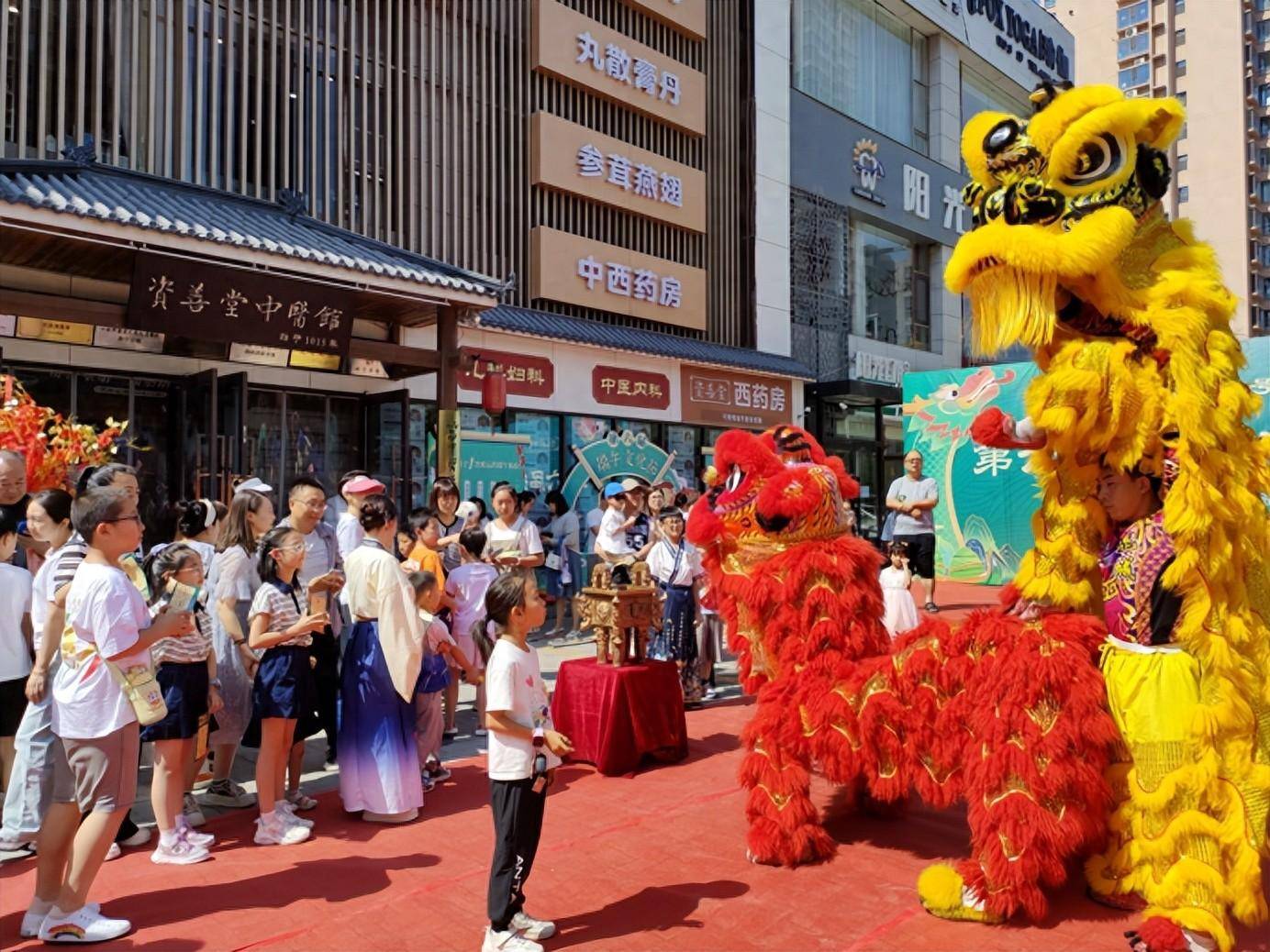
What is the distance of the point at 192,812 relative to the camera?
405 cm

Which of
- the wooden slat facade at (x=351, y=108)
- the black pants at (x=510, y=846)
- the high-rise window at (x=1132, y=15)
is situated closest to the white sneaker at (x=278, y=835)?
the black pants at (x=510, y=846)

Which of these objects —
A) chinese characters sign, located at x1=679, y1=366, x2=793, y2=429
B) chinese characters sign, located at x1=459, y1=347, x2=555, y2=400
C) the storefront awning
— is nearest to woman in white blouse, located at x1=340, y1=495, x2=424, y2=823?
the storefront awning

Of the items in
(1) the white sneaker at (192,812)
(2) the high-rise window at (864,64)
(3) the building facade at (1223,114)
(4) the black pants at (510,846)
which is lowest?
(1) the white sneaker at (192,812)

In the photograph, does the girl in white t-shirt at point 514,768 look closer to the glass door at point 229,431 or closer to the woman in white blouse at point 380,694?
the woman in white blouse at point 380,694

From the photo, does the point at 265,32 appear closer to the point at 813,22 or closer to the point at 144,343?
the point at 144,343

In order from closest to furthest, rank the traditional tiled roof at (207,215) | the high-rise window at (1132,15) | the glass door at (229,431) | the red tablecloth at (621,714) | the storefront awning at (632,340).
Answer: the red tablecloth at (621,714) < the traditional tiled roof at (207,215) < the glass door at (229,431) < the storefront awning at (632,340) < the high-rise window at (1132,15)

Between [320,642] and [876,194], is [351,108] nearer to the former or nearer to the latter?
[320,642]

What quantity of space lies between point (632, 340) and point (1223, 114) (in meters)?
49.4

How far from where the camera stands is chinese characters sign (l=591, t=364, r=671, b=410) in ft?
38.4

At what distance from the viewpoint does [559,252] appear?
11.5m

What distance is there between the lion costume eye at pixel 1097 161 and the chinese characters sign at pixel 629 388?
8824 millimetres

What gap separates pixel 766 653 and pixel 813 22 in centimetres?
1525

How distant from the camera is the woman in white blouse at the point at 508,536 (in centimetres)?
616

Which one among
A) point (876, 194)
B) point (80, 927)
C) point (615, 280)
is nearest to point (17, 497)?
point (80, 927)
